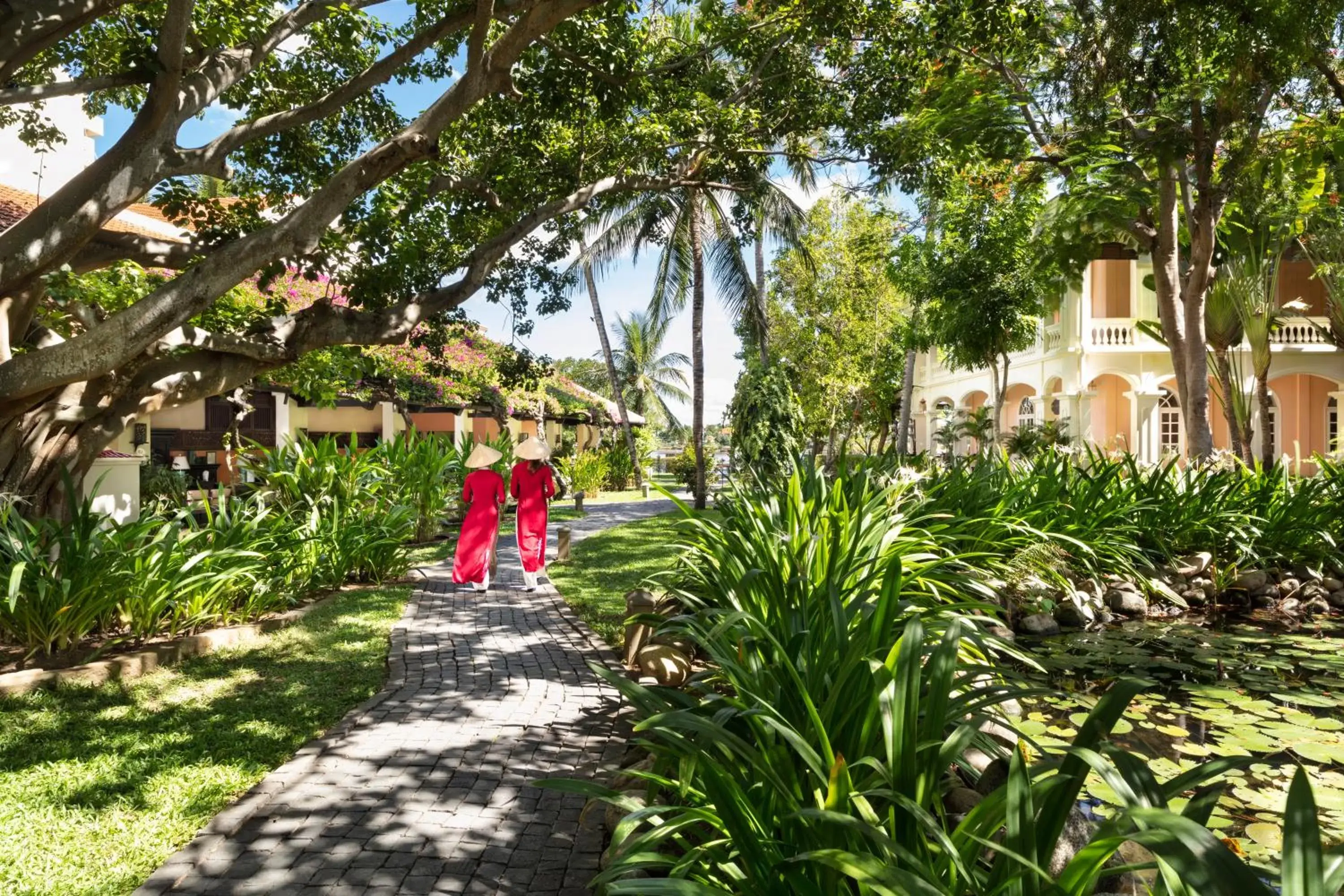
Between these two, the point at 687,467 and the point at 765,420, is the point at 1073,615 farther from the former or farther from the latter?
the point at 687,467

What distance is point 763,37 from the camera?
8781 millimetres

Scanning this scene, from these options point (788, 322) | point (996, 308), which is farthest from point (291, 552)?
point (788, 322)

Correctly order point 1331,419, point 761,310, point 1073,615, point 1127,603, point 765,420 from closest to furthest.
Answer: point 1073,615, point 1127,603, point 765,420, point 761,310, point 1331,419

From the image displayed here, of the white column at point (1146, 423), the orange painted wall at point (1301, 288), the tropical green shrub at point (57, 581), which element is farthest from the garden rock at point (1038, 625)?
the orange painted wall at point (1301, 288)

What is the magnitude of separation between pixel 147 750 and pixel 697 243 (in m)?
14.7

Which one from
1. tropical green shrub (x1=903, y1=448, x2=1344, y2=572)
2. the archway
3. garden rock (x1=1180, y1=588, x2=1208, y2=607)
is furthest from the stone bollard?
the archway

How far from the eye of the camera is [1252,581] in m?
7.76

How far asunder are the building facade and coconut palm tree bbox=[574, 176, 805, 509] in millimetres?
6979

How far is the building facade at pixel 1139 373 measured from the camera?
2009 centimetres

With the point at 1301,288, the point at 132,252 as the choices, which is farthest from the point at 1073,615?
the point at 1301,288

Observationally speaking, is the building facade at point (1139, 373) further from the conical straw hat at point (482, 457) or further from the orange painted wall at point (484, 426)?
the orange painted wall at point (484, 426)

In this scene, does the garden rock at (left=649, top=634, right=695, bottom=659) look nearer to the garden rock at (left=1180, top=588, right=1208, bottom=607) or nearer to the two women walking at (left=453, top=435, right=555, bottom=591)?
the two women walking at (left=453, top=435, right=555, bottom=591)

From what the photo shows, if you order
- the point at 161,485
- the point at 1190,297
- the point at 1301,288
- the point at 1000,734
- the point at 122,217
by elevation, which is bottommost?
the point at 1000,734

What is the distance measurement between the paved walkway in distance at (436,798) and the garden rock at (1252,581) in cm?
602
